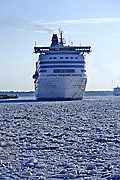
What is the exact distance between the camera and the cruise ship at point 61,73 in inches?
3024

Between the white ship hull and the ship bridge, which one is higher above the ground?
the ship bridge

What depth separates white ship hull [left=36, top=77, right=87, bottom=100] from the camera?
76812mm

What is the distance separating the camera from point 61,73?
76.5m

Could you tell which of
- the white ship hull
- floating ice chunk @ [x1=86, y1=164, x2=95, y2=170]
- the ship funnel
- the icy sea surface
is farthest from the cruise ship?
floating ice chunk @ [x1=86, y1=164, x2=95, y2=170]

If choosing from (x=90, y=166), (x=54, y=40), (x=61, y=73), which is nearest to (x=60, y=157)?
(x=90, y=166)

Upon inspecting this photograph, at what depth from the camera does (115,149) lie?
13.0 m

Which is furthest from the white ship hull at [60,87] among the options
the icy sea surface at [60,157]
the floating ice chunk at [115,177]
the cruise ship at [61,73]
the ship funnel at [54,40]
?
the floating ice chunk at [115,177]

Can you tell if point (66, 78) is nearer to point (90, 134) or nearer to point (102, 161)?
point (90, 134)

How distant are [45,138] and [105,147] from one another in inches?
129

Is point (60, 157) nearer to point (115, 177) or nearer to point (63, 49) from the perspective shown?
point (115, 177)

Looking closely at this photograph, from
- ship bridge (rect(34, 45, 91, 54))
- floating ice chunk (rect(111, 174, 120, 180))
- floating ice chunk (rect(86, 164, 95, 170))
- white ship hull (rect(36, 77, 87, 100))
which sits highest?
ship bridge (rect(34, 45, 91, 54))

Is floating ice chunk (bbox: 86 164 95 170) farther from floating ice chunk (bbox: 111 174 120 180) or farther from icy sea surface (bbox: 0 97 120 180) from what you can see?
floating ice chunk (bbox: 111 174 120 180)

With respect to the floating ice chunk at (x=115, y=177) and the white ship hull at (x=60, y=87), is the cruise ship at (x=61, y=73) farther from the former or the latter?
the floating ice chunk at (x=115, y=177)

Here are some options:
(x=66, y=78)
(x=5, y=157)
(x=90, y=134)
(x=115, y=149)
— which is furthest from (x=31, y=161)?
(x=66, y=78)
